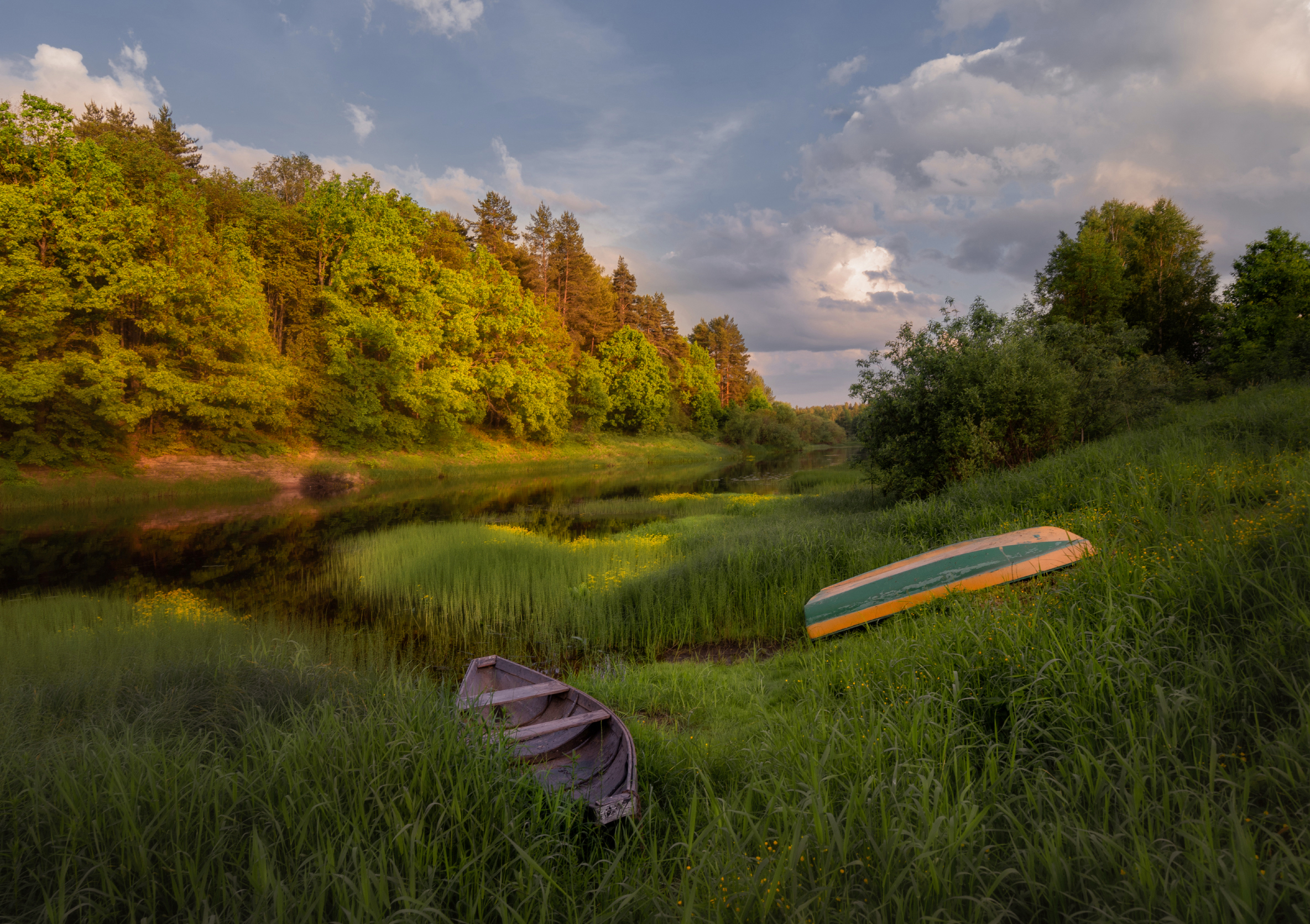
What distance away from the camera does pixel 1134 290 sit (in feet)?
111

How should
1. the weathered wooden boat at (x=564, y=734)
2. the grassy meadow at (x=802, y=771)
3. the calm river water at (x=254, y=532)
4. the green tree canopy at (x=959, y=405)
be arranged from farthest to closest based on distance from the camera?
the green tree canopy at (x=959, y=405) → the calm river water at (x=254, y=532) → the weathered wooden boat at (x=564, y=734) → the grassy meadow at (x=802, y=771)

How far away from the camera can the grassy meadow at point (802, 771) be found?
2.37m

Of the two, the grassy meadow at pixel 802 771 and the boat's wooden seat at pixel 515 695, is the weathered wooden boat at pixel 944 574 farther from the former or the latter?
the boat's wooden seat at pixel 515 695

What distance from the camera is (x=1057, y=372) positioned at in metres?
14.6

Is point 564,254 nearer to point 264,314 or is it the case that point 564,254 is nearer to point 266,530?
point 264,314

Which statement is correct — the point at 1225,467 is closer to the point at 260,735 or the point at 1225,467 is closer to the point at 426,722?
the point at 426,722

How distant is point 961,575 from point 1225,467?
12.2ft

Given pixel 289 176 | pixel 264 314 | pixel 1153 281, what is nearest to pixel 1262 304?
pixel 1153 281

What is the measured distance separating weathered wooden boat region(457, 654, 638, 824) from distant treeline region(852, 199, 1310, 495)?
12.3m

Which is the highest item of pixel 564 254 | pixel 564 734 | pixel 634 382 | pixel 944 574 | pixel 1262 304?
pixel 564 254

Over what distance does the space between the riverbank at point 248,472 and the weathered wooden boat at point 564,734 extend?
84.0 ft

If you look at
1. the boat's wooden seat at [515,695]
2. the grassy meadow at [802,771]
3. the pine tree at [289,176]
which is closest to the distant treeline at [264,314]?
the pine tree at [289,176]

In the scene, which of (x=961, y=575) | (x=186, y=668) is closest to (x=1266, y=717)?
(x=961, y=575)

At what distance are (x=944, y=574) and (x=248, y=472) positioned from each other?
1279 inches
